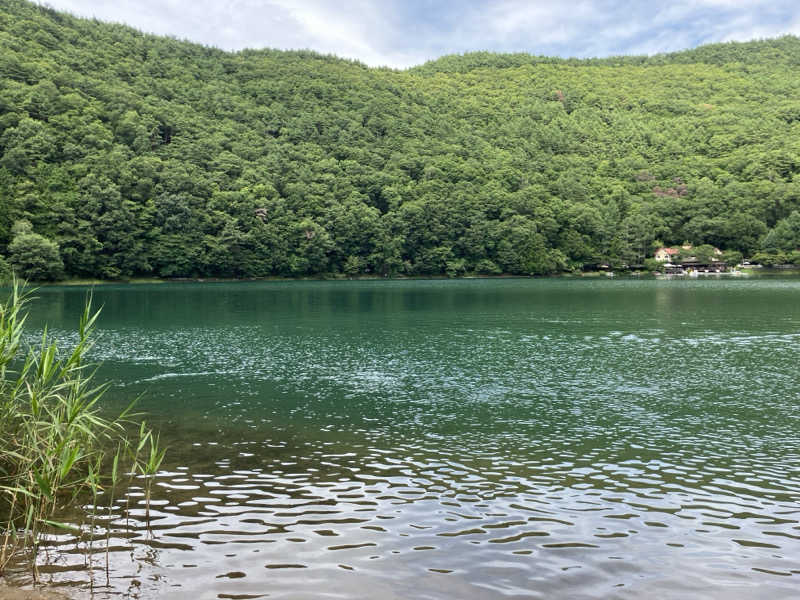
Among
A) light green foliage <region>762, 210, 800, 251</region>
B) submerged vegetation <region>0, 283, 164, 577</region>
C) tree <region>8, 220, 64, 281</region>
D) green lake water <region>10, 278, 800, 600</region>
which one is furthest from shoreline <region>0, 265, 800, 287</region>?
→ submerged vegetation <region>0, 283, 164, 577</region>

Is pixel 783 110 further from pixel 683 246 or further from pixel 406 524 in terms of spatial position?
pixel 406 524

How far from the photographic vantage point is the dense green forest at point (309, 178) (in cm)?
11994

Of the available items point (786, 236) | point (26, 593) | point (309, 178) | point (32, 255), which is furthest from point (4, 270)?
point (786, 236)

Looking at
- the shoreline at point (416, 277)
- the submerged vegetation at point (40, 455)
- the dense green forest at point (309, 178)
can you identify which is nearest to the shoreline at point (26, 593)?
the submerged vegetation at point (40, 455)

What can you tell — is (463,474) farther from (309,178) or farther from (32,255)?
(309,178)

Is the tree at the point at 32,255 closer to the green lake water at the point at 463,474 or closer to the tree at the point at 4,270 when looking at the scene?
the tree at the point at 4,270

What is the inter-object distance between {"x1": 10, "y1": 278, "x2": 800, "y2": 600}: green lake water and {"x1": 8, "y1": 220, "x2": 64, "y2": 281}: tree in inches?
3081

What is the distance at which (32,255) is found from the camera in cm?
9844

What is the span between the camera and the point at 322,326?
45.7 m

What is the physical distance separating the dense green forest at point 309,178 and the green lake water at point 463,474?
306 ft

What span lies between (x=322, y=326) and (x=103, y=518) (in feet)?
116

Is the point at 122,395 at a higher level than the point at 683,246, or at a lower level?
lower

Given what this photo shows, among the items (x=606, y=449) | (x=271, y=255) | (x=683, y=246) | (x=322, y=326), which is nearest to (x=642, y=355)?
(x=606, y=449)

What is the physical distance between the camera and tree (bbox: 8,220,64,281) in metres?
97.9
